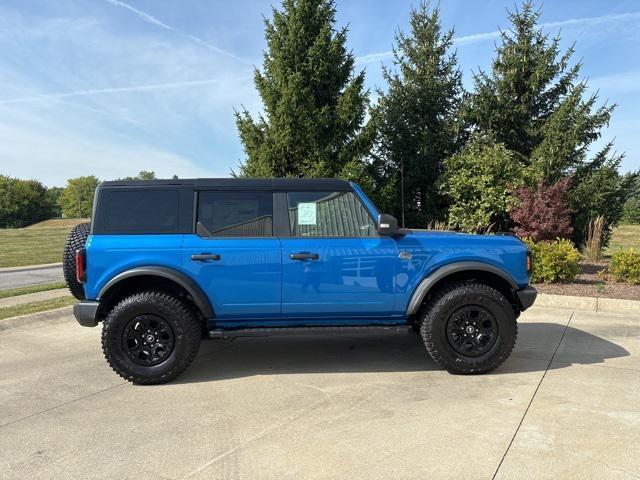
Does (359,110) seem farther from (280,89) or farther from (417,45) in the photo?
(417,45)

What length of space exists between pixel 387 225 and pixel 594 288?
17.8ft

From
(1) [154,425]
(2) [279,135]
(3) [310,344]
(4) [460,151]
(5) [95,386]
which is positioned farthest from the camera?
(4) [460,151]

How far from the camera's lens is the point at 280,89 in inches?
537

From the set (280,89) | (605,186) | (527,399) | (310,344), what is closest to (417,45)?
(280,89)

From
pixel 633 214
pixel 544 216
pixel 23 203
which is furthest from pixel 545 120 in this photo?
pixel 23 203

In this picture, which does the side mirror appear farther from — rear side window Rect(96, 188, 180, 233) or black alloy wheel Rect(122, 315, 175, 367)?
black alloy wheel Rect(122, 315, 175, 367)

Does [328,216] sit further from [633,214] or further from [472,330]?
[633,214]

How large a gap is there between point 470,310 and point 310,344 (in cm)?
199

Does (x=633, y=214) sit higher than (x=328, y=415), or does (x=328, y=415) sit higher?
(x=633, y=214)

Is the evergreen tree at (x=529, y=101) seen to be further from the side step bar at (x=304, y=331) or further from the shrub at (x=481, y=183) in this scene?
the side step bar at (x=304, y=331)

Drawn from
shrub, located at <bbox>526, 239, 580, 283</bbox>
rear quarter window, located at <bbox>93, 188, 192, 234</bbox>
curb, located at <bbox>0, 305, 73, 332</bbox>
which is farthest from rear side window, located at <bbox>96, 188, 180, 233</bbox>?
shrub, located at <bbox>526, 239, 580, 283</bbox>

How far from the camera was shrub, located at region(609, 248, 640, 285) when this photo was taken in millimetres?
8000

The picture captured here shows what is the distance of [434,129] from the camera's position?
15789 mm

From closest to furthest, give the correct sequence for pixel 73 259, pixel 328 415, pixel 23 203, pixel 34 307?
pixel 328 415
pixel 73 259
pixel 34 307
pixel 23 203
